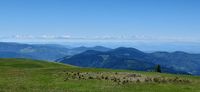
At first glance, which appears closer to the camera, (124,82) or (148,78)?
(124,82)

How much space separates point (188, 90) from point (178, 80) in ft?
38.7

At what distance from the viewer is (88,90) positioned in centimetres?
4059

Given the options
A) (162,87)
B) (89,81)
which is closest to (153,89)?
(162,87)

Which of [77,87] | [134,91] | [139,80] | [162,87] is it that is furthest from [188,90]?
[77,87]

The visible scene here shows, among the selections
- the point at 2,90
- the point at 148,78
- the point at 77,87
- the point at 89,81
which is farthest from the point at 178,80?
the point at 2,90

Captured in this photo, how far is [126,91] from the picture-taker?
40344 mm

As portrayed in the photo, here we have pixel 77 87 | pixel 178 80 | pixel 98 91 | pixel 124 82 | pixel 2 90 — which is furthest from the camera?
pixel 178 80

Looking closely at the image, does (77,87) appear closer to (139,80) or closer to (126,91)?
(126,91)

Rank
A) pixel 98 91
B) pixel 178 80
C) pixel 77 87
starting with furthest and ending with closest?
pixel 178 80, pixel 77 87, pixel 98 91

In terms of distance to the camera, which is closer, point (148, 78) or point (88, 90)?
point (88, 90)

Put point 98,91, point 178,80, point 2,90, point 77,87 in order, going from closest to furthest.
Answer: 1. point 2,90
2. point 98,91
3. point 77,87
4. point 178,80

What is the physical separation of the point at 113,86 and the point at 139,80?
9.31 metres

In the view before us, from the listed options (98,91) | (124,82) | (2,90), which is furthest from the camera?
(124,82)

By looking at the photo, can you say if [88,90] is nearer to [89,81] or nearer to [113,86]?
[113,86]
